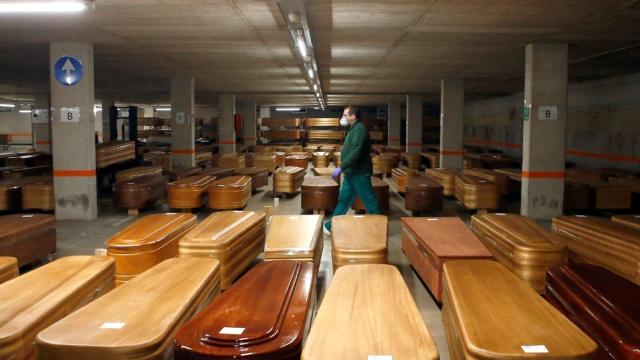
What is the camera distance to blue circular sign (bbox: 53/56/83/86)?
965cm

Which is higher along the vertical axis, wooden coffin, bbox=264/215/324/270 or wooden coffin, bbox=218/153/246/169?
wooden coffin, bbox=218/153/246/169

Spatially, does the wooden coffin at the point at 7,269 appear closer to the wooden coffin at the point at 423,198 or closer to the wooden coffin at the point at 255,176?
the wooden coffin at the point at 423,198

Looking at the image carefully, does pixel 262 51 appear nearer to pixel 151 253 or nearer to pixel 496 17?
pixel 496 17

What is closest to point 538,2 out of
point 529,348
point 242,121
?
point 529,348

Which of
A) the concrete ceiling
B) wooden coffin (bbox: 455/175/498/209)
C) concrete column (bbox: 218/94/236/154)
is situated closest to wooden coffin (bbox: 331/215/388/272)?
the concrete ceiling

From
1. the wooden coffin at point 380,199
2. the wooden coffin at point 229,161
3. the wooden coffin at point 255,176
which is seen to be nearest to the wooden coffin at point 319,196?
the wooden coffin at point 380,199

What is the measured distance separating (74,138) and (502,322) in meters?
9.13

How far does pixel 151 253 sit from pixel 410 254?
304 cm

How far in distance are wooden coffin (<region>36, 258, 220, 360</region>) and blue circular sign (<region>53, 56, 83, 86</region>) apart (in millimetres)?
7104

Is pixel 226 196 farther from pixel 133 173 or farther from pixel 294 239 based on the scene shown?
pixel 294 239

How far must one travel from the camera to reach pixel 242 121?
87.5 feet

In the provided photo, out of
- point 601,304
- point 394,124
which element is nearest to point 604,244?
point 601,304

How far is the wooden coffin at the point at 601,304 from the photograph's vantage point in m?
2.90

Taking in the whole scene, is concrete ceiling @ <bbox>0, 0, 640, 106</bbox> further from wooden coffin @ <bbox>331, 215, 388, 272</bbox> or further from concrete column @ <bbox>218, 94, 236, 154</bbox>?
concrete column @ <bbox>218, 94, 236, 154</bbox>
